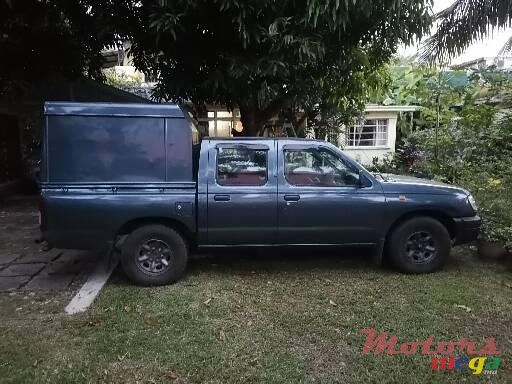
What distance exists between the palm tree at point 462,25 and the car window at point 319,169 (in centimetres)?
563

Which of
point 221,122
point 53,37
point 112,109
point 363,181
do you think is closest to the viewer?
point 112,109

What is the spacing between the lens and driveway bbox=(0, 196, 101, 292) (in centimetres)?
510

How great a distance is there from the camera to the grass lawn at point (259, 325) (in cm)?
321

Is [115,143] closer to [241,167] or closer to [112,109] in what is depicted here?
[112,109]

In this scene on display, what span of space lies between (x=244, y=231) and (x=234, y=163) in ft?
2.68

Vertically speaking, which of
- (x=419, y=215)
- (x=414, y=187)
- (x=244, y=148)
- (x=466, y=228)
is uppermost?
(x=244, y=148)

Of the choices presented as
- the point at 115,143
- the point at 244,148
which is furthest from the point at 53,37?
the point at 244,148

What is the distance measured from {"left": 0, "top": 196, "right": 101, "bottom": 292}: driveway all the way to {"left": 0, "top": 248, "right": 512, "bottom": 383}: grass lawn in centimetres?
39

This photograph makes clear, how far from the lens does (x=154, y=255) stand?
16.3 ft

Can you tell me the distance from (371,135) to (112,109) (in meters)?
14.8

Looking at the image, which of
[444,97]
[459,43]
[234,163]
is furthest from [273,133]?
[234,163]

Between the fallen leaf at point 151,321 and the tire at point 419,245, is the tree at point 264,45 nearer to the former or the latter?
the tire at point 419,245

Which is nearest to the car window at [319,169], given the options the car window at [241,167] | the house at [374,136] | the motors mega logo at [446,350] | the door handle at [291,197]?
the door handle at [291,197]

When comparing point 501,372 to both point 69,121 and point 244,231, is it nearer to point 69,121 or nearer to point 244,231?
point 244,231
